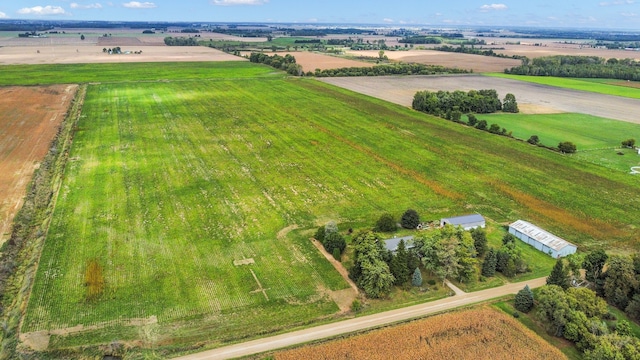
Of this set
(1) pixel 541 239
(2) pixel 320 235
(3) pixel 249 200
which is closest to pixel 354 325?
(2) pixel 320 235

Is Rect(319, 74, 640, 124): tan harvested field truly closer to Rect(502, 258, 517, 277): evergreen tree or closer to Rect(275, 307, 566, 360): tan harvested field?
Rect(502, 258, 517, 277): evergreen tree

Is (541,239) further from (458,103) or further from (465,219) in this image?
(458,103)

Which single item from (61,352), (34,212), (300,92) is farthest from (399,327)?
(300,92)

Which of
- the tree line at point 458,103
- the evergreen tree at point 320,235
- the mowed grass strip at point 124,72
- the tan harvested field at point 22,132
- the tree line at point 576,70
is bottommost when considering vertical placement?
the evergreen tree at point 320,235

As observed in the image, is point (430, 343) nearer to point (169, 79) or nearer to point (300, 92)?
point (300, 92)

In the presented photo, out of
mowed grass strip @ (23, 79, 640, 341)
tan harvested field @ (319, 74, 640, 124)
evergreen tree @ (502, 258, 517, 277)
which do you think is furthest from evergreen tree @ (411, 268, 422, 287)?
tan harvested field @ (319, 74, 640, 124)

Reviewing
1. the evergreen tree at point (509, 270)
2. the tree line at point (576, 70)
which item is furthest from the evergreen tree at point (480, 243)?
the tree line at point (576, 70)

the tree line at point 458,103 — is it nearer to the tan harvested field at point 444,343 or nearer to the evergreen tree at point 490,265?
the evergreen tree at point 490,265
